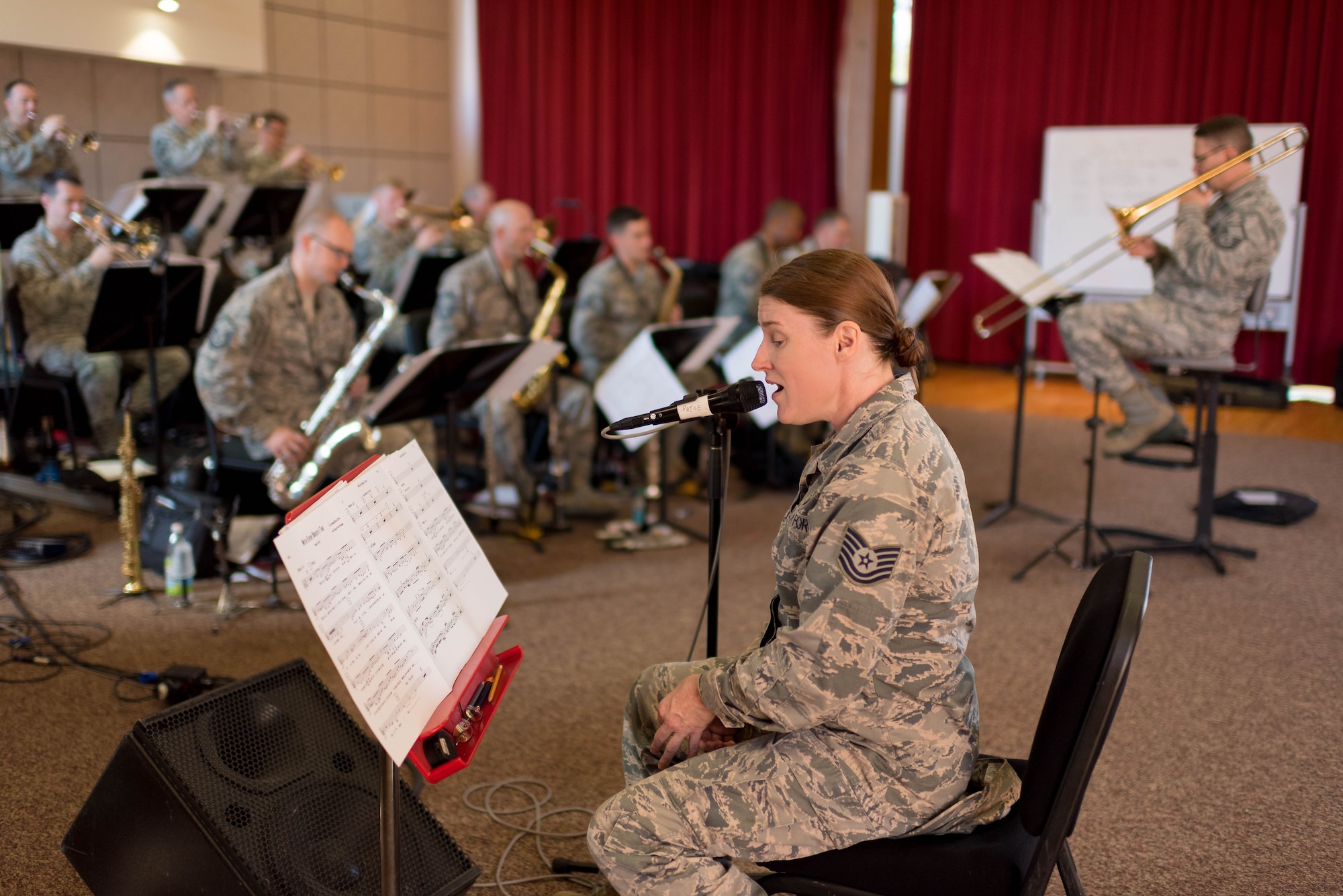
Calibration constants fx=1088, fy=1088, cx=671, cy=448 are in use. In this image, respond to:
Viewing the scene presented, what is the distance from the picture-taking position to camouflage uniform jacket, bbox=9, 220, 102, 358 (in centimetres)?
520

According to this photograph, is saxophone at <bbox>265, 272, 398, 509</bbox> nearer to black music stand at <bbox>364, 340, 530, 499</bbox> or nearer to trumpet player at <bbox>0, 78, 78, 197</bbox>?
black music stand at <bbox>364, 340, 530, 499</bbox>

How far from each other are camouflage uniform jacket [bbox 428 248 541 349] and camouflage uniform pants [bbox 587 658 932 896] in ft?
11.5

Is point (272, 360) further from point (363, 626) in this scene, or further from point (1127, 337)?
point (1127, 337)

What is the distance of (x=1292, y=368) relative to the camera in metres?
8.20

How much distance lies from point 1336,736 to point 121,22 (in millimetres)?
7642

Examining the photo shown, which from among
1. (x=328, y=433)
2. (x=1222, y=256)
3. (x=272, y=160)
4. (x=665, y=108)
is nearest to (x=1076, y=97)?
(x=665, y=108)

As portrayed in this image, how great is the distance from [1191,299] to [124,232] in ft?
16.1

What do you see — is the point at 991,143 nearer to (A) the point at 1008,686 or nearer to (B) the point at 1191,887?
(A) the point at 1008,686

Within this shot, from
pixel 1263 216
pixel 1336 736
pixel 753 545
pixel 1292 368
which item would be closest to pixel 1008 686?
pixel 1336 736

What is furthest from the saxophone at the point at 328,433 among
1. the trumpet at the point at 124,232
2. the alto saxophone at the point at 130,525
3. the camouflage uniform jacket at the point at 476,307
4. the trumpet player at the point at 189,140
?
the trumpet player at the point at 189,140

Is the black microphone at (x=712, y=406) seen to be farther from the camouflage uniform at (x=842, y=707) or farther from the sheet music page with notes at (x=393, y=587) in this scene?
the sheet music page with notes at (x=393, y=587)

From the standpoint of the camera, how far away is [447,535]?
1.67 m

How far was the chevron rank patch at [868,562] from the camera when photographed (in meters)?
1.44

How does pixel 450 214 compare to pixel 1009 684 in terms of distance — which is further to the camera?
pixel 450 214
